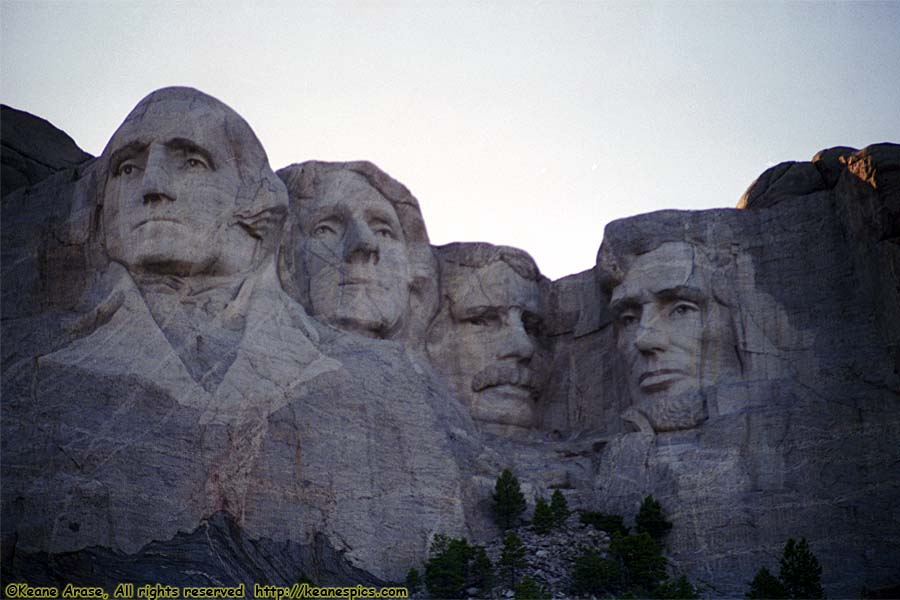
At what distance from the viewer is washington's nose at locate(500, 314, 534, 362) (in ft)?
72.8

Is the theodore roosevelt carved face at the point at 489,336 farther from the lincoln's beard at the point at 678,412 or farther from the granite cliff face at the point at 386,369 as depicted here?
the lincoln's beard at the point at 678,412

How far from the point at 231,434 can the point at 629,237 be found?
5730 mm

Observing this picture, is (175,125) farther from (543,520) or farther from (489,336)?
(543,520)

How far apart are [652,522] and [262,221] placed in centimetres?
524

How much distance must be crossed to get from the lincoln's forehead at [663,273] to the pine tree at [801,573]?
3832mm

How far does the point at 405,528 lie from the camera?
1877 cm

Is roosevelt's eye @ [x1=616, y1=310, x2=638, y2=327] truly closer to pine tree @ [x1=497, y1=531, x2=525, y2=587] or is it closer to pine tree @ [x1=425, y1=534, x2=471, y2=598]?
pine tree @ [x1=497, y1=531, x2=525, y2=587]

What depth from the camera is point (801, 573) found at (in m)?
17.9

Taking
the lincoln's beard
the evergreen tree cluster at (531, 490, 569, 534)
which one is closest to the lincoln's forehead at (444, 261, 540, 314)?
the lincoln's beard

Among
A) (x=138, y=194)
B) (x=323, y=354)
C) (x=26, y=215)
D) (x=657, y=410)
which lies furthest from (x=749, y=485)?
(x=26, y=215)

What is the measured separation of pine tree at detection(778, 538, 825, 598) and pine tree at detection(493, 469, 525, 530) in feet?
9.66

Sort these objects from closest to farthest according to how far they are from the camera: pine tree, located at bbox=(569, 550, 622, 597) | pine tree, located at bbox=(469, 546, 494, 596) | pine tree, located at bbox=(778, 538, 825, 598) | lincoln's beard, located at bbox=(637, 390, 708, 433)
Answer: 1. pine tree, located at bbox=(778, 538, 825, 598)
2. pine tree, located at bbox=(569, 550, 622, 597)
3. pine tree, located at bbox=(469, 546, 494, 596)
4. lincoln's beard, located at bbox=(637, 390, 708, 433)

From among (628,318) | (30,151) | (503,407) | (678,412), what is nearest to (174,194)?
(30,151)

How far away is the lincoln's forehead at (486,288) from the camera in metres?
22.3
